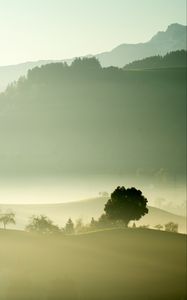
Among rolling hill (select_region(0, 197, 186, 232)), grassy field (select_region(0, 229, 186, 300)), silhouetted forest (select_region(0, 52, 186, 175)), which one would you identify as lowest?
grassy field (select_region(0, 229, 186, 300))

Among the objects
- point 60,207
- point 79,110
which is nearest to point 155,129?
point 79,110

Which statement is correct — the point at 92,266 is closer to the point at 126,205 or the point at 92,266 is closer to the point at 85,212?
the point at 126,205

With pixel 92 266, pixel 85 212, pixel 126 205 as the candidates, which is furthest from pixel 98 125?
pixel 92 266

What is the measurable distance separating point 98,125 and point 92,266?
152922 millimetres

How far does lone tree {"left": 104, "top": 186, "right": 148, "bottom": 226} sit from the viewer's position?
4622 cm

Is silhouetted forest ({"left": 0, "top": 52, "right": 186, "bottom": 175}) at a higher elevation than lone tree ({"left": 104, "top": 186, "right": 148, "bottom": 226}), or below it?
Result: higher

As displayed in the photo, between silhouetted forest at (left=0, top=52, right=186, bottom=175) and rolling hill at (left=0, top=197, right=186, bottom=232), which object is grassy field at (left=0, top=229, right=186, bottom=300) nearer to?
rolling hill at (left=0, top=197, right=186, bottom=232)

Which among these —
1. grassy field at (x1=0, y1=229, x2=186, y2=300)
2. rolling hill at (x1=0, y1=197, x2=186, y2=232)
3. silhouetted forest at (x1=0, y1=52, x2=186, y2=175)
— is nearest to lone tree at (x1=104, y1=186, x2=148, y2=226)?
grassy field at (x1=0, y1=229, x2=186, y2=300)

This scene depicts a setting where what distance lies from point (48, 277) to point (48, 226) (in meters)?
20.2

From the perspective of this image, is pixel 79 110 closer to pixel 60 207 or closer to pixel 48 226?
pixel 60 207

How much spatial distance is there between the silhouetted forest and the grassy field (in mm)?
107995

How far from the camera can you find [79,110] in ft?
650

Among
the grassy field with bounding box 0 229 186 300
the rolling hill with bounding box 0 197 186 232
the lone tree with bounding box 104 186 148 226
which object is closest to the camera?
the grassy field with bounding box 0 229 186 300

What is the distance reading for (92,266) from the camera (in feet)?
117
